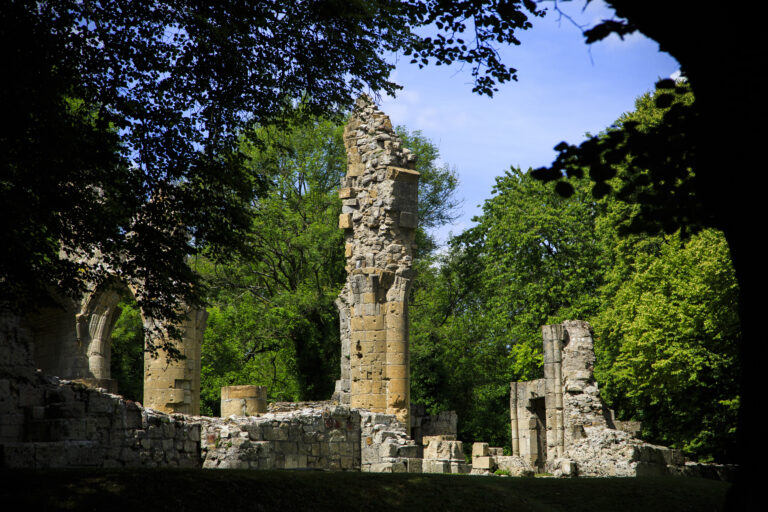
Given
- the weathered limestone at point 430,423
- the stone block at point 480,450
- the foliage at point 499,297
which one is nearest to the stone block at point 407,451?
the stone block at point 480,450

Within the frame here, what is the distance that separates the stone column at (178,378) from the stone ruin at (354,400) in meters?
0.03

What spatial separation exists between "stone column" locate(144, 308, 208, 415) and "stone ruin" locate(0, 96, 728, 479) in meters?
0.03

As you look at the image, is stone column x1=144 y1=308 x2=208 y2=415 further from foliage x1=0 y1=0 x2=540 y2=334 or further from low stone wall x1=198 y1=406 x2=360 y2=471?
foliage x1=0 y1=0 x2=540 y2=334

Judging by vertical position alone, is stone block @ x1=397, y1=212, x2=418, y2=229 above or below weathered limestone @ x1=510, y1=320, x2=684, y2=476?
above

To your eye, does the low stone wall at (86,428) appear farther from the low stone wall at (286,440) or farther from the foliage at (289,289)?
the foliage at (289,289)

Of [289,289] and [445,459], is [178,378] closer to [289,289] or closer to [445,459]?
[445,459]

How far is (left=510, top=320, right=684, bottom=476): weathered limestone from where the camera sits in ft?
59.9

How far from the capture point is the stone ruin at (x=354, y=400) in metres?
13.9

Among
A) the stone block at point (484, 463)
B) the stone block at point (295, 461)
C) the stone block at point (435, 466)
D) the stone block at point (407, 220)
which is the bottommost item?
the stone block at point (484, 463)

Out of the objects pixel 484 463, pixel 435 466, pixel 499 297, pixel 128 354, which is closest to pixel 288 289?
pixel 128 354

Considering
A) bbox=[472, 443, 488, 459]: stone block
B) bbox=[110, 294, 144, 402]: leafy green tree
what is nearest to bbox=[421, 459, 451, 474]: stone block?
bbox=[472, 443, 488, 459]: stone block

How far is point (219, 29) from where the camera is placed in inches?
472

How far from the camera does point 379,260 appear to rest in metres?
21.2

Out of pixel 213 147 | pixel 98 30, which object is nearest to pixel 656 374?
pixel 213 147
